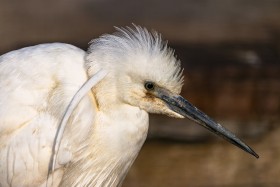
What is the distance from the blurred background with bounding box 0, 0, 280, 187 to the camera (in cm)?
643

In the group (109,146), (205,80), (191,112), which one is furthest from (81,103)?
(205,80)

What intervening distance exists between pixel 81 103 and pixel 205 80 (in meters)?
3.29

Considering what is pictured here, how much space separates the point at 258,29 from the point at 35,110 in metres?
5.26

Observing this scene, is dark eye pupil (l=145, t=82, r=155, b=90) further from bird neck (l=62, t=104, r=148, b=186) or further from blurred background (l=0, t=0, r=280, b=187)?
blurred background (l=0, t=0, r=280, b=187)

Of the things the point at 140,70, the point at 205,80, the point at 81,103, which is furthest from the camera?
the point at 205,80

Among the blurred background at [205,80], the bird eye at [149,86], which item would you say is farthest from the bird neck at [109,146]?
the blurred background at [205,80]

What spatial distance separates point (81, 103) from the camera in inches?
142

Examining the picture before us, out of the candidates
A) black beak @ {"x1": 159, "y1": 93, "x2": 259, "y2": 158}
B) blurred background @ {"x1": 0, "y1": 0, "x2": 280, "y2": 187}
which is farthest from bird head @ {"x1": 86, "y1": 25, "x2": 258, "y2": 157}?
blurred background @ {"x1": 0, "y1": 0, "x2": 280, "y2": 187}

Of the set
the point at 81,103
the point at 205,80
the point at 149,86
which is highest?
the point at 149,86

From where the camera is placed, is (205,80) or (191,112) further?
(205,80)

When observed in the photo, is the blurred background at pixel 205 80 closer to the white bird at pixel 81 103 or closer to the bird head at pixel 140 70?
the white bird at pixel 81 103

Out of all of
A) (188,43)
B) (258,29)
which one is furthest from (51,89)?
(258,29)

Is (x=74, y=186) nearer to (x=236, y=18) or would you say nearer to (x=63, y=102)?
(x=63, y=102)

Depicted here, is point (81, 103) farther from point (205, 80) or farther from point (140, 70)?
point (205, 80)
